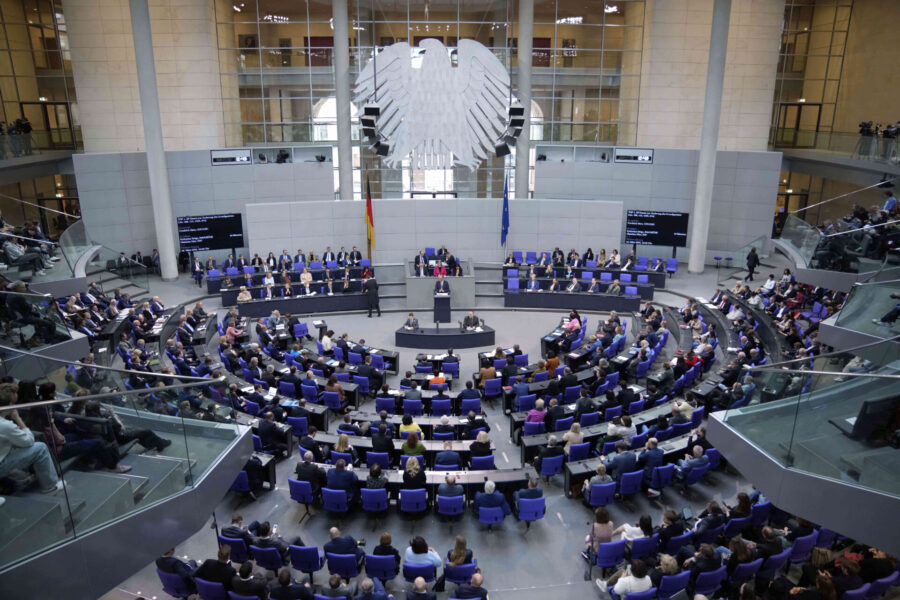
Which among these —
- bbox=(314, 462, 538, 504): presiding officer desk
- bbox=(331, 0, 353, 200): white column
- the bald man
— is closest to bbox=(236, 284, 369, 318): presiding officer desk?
bbox=(331, 0, 353, 200): white column

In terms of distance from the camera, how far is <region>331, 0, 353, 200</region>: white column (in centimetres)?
2189

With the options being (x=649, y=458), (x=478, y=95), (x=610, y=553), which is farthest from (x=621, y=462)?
(x=478, y=95)

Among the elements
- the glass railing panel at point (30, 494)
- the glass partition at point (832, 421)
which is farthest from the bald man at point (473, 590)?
the glass railing panel at point (30, 494)

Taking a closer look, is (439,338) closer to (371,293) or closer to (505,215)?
(371,293)

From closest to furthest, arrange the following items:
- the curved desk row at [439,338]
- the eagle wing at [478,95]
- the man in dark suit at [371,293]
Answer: the curved desk row at [439,338] → the man in dark suit at [371,293] → the eagle wing at [478,95]

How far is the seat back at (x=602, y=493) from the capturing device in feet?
29.7

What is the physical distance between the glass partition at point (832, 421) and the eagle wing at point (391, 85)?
14.3 meters

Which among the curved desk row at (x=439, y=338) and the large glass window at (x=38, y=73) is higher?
the large glass window at (x=38, y=73)

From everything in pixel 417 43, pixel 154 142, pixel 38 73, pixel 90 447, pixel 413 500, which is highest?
pixel 417 43

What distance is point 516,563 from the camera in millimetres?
8453

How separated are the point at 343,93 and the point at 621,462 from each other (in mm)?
17311

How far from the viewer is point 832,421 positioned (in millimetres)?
6562

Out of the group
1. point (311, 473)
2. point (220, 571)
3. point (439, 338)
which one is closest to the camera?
point (220, 571)

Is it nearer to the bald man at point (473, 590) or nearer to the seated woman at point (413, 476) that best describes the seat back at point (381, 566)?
the bald man at point (473, 590)
